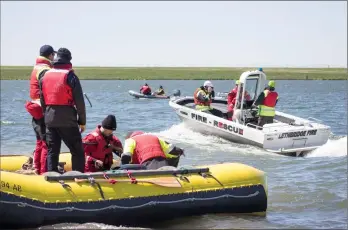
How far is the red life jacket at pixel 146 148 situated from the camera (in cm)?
810

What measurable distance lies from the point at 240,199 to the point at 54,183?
2457mm

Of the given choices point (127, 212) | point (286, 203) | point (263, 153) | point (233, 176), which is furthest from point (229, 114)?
point (127, 212)

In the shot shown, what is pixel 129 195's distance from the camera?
7414 millimetres

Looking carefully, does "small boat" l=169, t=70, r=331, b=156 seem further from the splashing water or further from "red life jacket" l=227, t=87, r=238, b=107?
"red life jacket" l=227, t=87, r=238, b=107

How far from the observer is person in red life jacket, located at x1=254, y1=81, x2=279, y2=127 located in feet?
46.8

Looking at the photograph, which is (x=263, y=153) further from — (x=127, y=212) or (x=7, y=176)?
(x=7, y=176)

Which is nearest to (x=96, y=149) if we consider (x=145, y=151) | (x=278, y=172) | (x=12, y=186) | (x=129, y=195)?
(x=145, y=151)

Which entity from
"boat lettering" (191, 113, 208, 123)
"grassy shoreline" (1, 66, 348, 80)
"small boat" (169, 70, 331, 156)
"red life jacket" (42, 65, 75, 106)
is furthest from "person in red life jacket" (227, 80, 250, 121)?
"grassy shoreline" (1, 66, 348, 80)

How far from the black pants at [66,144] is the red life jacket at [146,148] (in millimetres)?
809

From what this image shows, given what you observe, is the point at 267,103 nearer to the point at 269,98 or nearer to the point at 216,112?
the point at 269,98

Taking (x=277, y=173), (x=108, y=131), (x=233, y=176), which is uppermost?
(x=108, y=131)

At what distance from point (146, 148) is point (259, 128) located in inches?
271

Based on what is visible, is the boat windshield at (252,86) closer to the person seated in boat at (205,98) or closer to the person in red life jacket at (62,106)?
the person seated in boat at (205,98)

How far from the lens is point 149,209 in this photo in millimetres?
7520
